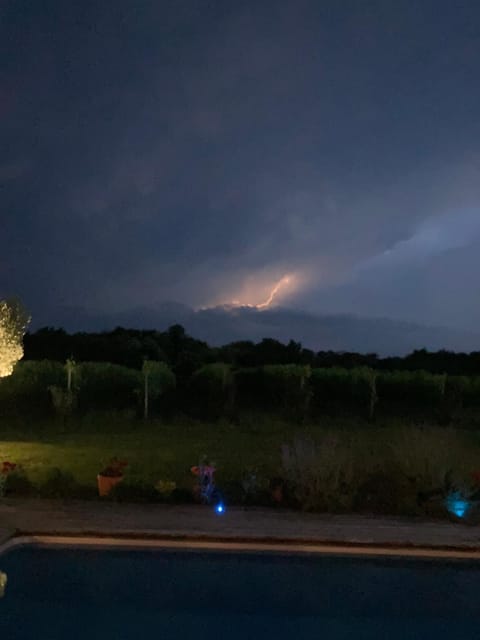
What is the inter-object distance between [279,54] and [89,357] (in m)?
18.9

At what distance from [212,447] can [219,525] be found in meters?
5.27

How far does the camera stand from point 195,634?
4984 mm

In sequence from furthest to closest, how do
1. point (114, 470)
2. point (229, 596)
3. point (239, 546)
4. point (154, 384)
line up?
point (154, 384) < point (114, 470) < point (239, 546) < point (229, 596)

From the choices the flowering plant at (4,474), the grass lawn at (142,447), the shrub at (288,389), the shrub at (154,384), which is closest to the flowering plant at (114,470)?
the grass lawn at (142,447)

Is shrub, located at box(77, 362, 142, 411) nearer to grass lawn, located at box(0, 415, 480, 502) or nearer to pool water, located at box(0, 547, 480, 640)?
grass lawn, located at box(0, 415, 480, 502)

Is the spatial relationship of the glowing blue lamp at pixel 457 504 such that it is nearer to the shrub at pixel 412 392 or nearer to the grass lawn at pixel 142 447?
the grass lawn at pixel 142 447

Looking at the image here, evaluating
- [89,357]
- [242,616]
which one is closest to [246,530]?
[242,616]

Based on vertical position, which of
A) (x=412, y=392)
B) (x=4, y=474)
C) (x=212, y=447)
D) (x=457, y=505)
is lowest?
(x=457, y=505)

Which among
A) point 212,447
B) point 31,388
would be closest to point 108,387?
point 31,388

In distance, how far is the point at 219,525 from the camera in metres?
6.55

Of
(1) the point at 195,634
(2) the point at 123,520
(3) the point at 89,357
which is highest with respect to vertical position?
(3) the point at 89,357

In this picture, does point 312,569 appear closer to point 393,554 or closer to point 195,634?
point 393,554

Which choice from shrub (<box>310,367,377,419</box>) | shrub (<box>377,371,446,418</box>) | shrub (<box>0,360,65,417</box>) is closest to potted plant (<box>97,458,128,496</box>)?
shrub (<box>0,360,65,417</box>)

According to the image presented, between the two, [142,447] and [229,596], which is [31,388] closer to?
[142,447]
